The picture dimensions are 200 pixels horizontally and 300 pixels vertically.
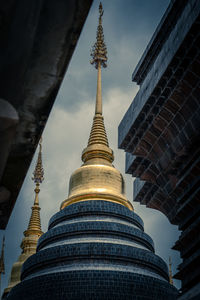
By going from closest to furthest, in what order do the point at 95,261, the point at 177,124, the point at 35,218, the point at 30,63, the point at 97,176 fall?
1. the point at 30,63
2. the point at 177,124
3. the point at 95,261
4. the point at 97,176
5. the point at 35,218

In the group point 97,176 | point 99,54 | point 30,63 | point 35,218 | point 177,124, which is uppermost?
point 99,54

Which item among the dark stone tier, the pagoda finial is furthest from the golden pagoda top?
the pagoda finial

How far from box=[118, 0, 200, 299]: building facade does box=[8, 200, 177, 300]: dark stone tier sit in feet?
21.4

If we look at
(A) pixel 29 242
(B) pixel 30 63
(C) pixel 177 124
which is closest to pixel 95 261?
(C) pixel 177 124

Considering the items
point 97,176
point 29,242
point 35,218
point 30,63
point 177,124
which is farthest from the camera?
point 35,218

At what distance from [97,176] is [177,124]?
49.6ft

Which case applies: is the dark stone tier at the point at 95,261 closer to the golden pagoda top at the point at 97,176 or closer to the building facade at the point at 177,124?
the golden pagoda top at the point at 97,176

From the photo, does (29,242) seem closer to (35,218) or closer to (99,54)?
(35,218)

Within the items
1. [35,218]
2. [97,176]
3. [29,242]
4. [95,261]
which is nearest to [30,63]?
[95,261]

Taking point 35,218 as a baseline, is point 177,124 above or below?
below

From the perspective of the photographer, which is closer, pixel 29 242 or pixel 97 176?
pixel 97 176

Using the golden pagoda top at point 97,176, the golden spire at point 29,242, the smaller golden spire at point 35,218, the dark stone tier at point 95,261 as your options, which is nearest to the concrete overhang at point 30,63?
the dark stone tier at point 95,261

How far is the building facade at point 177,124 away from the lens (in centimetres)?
1739

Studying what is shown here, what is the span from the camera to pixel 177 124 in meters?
19.3
